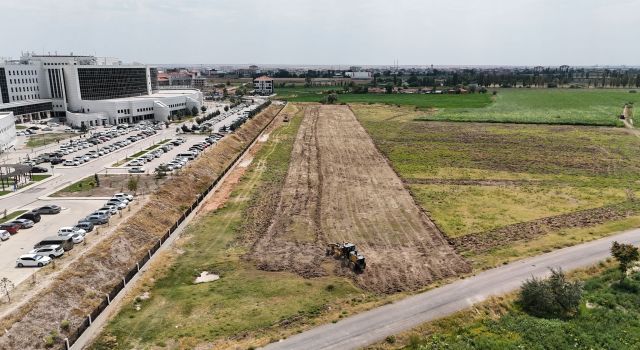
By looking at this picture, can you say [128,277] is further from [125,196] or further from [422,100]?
[422,100]

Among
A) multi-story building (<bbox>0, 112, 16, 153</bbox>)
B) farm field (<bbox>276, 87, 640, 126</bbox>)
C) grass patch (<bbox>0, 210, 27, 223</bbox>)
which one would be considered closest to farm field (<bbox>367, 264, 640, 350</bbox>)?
grass patch (<bbox>0, 210, 27, 223</bbox>)

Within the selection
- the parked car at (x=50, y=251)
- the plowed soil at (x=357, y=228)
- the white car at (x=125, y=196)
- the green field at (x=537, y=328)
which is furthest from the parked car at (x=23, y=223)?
the green field at (x=537, y=328)

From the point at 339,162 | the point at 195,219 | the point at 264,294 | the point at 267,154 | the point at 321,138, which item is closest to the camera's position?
the point at 264,294

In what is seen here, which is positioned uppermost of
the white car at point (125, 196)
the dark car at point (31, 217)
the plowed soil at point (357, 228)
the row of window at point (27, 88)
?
the row of window at point (27, 88)

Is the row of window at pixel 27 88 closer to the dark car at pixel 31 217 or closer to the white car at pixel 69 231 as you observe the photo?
the dark car at pixel 31 217

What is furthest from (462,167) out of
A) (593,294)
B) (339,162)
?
(593,294)

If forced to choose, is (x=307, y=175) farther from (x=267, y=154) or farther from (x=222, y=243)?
(x=222, y=243)

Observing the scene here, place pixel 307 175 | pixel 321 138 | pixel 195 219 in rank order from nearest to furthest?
1. pixel 195 219
2. pixel 307 175
3. pixel 321 138
